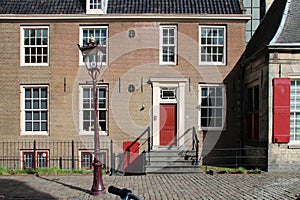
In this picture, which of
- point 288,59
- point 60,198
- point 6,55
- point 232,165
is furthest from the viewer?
point 6,55

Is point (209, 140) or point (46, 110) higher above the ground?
point (46, 110)

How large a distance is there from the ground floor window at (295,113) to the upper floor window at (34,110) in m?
11.3

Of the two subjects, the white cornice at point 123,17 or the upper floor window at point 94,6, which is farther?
the upper floor window at point 94,6

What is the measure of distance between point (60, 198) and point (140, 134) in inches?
336

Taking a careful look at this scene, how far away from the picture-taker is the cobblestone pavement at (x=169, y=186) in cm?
1119

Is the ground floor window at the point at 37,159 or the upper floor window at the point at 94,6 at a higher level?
the upper floor window at the point at 94,6

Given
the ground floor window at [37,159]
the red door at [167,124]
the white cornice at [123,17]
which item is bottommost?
the ground floor window at [37,159]

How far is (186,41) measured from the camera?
19438mm

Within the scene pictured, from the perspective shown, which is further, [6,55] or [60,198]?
[6,55]

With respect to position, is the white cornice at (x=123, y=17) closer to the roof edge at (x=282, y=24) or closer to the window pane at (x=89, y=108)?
the roof edge at (x=282, y=24)

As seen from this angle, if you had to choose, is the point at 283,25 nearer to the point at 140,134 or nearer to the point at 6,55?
the point at 140,134

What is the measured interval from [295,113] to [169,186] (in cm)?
648

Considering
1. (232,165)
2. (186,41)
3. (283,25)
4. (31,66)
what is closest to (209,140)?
(232,165)

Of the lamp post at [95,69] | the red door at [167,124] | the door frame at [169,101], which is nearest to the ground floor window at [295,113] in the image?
the door frame at [169,101]
